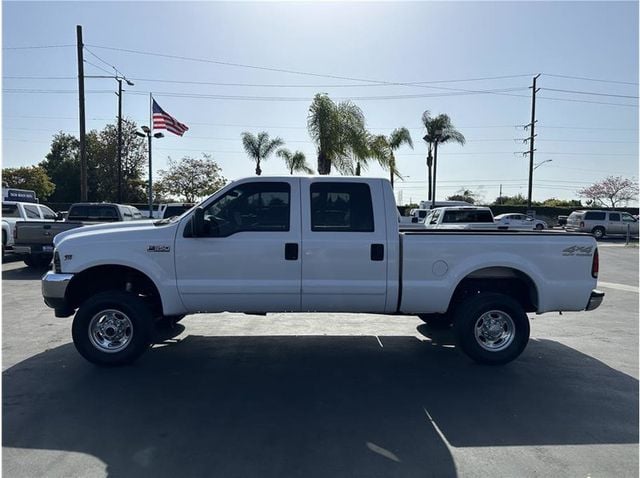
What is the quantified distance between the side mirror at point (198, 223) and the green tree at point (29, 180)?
51.5 meters

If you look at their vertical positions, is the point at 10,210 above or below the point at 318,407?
above

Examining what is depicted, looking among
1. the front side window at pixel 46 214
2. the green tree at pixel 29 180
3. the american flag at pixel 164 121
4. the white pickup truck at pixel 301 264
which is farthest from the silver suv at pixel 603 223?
the green tree at pixel 29 180

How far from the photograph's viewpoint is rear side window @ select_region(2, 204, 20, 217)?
15.6 metres

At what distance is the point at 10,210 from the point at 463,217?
16626mm

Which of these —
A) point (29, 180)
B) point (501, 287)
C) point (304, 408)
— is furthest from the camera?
point (29, 180)

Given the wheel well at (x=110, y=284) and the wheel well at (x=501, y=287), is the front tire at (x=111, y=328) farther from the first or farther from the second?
the wheel well at (x=501, y=287)

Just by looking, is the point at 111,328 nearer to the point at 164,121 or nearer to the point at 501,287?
the point at 501,287

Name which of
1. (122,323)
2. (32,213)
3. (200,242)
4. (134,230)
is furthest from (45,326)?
(32,213)

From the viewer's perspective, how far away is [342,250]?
17.2 ft

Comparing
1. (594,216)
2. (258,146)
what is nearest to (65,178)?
(258,146)

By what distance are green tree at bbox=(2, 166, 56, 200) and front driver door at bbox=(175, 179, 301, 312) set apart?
2026 inches

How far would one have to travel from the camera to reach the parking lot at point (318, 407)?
338cm

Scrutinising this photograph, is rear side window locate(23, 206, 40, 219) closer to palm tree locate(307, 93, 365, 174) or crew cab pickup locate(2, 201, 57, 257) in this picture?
crew cab pickup locate(2, 201, 57, 257)

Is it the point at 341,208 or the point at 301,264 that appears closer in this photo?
the point at 301,264
